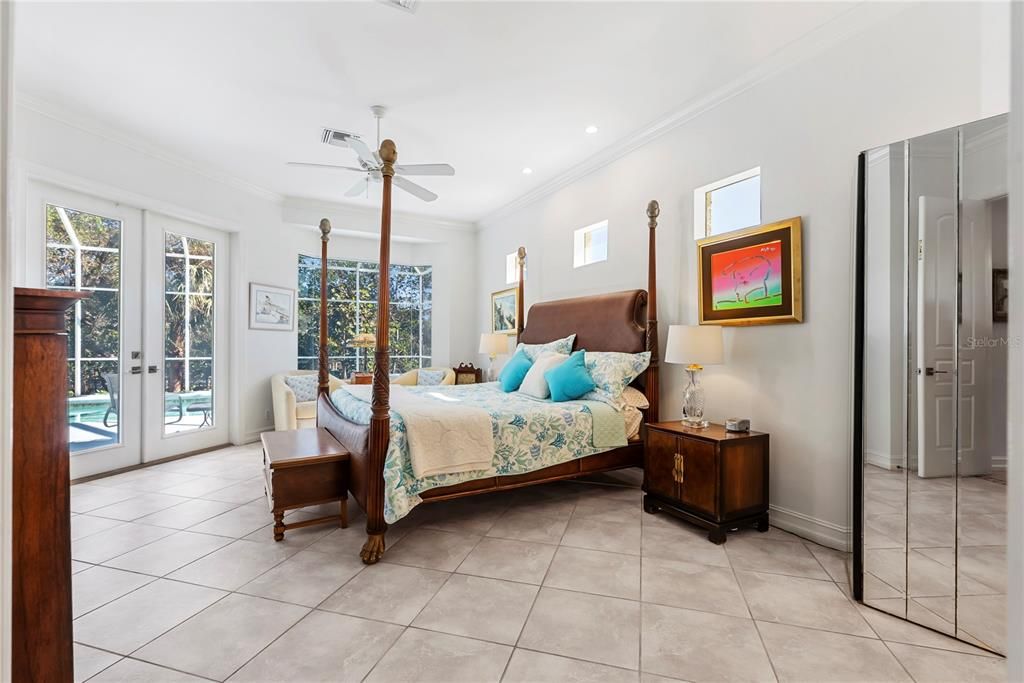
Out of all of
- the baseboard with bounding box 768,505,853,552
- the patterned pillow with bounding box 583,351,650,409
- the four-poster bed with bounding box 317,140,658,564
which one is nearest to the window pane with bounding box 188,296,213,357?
the four-poster bed with bounding box 317,140,658,564

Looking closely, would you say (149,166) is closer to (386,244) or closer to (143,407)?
(143,407)

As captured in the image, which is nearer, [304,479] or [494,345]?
[304,479]

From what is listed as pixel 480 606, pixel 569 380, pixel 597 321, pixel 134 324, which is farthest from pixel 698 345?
pixel 134 324

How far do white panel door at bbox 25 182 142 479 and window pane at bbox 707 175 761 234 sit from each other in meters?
4.87

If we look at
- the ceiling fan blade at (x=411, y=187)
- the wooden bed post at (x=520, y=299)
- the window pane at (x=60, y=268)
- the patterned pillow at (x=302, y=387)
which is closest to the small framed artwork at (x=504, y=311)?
the wooden bed post at (x=520, y=299)

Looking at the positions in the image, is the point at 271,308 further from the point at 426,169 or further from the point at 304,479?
the point at 304,479

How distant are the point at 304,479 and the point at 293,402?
2492 millimetres

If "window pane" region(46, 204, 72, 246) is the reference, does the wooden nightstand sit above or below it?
below

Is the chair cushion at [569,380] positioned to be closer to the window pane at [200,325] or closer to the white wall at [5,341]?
the white wall at [5,341]

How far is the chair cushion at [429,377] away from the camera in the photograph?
6098mm

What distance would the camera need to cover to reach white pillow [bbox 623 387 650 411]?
3557mm

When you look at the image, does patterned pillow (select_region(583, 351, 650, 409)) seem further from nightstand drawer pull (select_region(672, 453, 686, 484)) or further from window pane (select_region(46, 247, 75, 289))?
Result: window pane (select_region(46, 247, 75, 289))

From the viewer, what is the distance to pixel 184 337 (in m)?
4.73

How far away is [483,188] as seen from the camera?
5.32m
